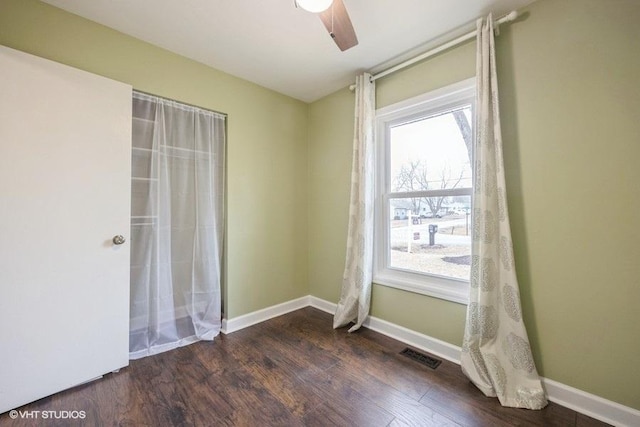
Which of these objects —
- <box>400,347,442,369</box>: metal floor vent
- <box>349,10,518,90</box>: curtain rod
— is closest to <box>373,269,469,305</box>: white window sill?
<box>400,347,442,369</box>: metal floor vent

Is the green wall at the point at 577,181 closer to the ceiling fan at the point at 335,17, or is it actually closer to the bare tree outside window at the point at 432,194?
the bare tree outside window at the point at 432,194

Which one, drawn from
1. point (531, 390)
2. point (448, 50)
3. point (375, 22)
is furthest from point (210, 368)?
point (448, 50)

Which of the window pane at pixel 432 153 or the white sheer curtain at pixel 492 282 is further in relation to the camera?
the window pane at pixel 432 153

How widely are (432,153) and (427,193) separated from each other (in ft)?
1.17

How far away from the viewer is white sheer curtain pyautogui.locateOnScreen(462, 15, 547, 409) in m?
1.59

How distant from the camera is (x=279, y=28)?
75.1 inches

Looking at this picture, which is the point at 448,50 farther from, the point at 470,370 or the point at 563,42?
the point at 470,370

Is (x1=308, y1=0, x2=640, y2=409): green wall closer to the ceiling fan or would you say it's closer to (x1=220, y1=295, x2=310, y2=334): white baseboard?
the ceiling fan

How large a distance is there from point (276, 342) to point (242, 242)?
102cm

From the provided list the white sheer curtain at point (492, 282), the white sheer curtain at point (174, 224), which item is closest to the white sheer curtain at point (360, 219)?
the white sheer curtain at point (492, 282)

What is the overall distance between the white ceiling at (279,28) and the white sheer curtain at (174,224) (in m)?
0.52

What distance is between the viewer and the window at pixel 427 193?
2.07 meters

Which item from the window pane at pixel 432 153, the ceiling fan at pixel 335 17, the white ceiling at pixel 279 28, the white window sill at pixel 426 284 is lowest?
the white window sill at pixel 426 284

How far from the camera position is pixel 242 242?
2.65 meters
